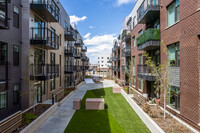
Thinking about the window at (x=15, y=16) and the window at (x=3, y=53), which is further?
the window at (x=15, y=16)

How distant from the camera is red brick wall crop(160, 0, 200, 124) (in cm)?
662

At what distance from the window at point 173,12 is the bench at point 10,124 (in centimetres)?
1208

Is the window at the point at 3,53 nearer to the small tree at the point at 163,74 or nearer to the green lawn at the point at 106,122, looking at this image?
the green lawn at the point at 106,122

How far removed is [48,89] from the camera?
13.9m

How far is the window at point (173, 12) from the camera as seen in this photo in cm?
869

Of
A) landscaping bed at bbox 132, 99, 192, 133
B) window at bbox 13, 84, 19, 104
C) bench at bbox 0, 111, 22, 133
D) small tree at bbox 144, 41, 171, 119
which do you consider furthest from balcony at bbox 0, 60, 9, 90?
landscaping bed at bbox 132, 99, 192, 133

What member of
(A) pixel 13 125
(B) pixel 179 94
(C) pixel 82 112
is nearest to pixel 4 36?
(A) pixel 13 125

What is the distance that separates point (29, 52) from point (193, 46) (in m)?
12.2

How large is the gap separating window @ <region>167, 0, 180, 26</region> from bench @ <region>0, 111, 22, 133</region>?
12.1 m

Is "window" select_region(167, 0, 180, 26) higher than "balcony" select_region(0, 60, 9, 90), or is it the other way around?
"window" select_region(167, 0, 180, 26)

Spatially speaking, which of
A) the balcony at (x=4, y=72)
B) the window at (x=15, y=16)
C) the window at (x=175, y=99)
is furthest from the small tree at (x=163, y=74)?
the window at (x=15, y=16)

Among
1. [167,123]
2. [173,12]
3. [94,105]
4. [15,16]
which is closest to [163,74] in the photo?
[167,123]

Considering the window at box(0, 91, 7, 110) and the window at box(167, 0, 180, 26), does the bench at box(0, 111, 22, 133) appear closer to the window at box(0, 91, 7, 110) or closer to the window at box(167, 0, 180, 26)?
the window at box(0, 91, 7, 110)

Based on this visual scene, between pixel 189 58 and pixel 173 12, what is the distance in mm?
4104
